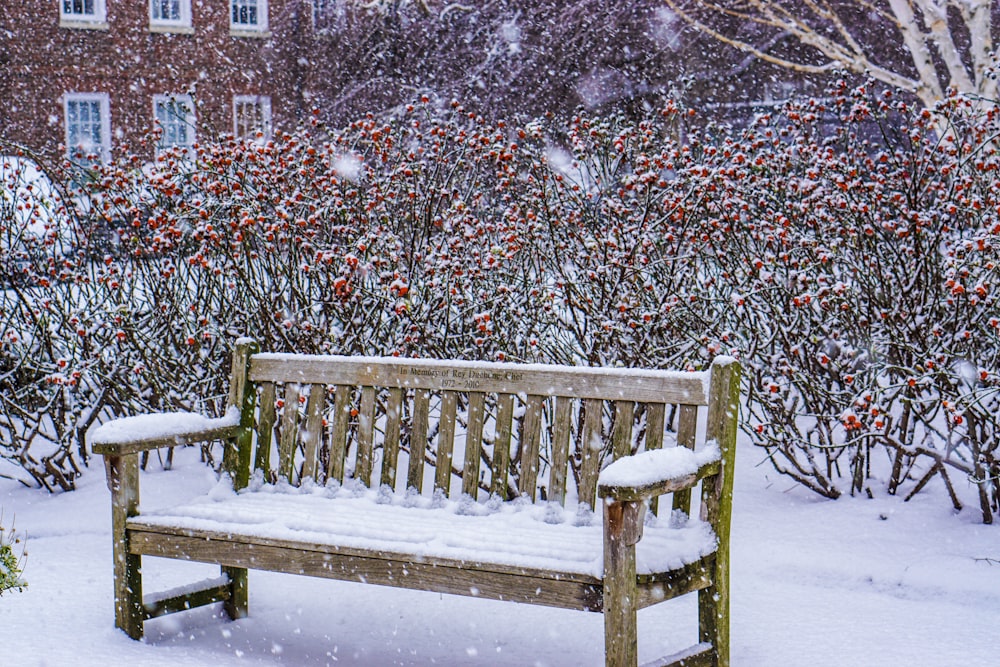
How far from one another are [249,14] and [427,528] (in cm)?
1812

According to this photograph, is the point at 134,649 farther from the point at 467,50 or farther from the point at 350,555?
the point at 467,50

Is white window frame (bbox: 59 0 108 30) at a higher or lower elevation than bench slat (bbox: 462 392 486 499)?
higher

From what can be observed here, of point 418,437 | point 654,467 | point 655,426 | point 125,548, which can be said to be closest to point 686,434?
point 655,426

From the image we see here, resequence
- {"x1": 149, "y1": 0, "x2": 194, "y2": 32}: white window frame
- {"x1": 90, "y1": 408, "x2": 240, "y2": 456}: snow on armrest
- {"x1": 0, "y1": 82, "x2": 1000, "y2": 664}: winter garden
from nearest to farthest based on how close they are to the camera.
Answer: {"x1": 90, "y1": 408, "x2": 240, "y2": 456}: snow on armrest, {"x1": 0, "y1": 82, "x2": 1000, "y2": 664}: winter garden, {"x1": 149, "y1": 0, "x2": 194, "y2": 32}: white window frame

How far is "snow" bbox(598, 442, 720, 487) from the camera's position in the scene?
2.83 metres

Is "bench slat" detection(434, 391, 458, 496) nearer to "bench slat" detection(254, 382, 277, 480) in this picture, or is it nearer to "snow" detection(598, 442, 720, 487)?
"bench slat" detection(254, 382, 277, 480)

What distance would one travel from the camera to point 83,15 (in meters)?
18.9

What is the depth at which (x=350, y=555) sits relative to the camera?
3240 mm

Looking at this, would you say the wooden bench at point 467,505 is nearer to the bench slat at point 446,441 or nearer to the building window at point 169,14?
the bench slat at point 446,441

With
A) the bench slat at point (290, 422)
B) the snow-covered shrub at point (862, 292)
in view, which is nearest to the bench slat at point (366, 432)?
the bench slat at point (290, 422)

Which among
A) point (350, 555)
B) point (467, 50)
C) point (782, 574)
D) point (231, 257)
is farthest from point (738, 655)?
point (467, 50)

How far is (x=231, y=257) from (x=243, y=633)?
5.30 feet

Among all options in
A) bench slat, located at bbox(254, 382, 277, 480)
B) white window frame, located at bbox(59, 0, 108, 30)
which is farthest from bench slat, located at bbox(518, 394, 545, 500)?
white window frame, located at bbox(59, 0, 108, 30)

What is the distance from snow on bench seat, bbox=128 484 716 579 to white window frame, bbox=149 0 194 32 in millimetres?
16999
